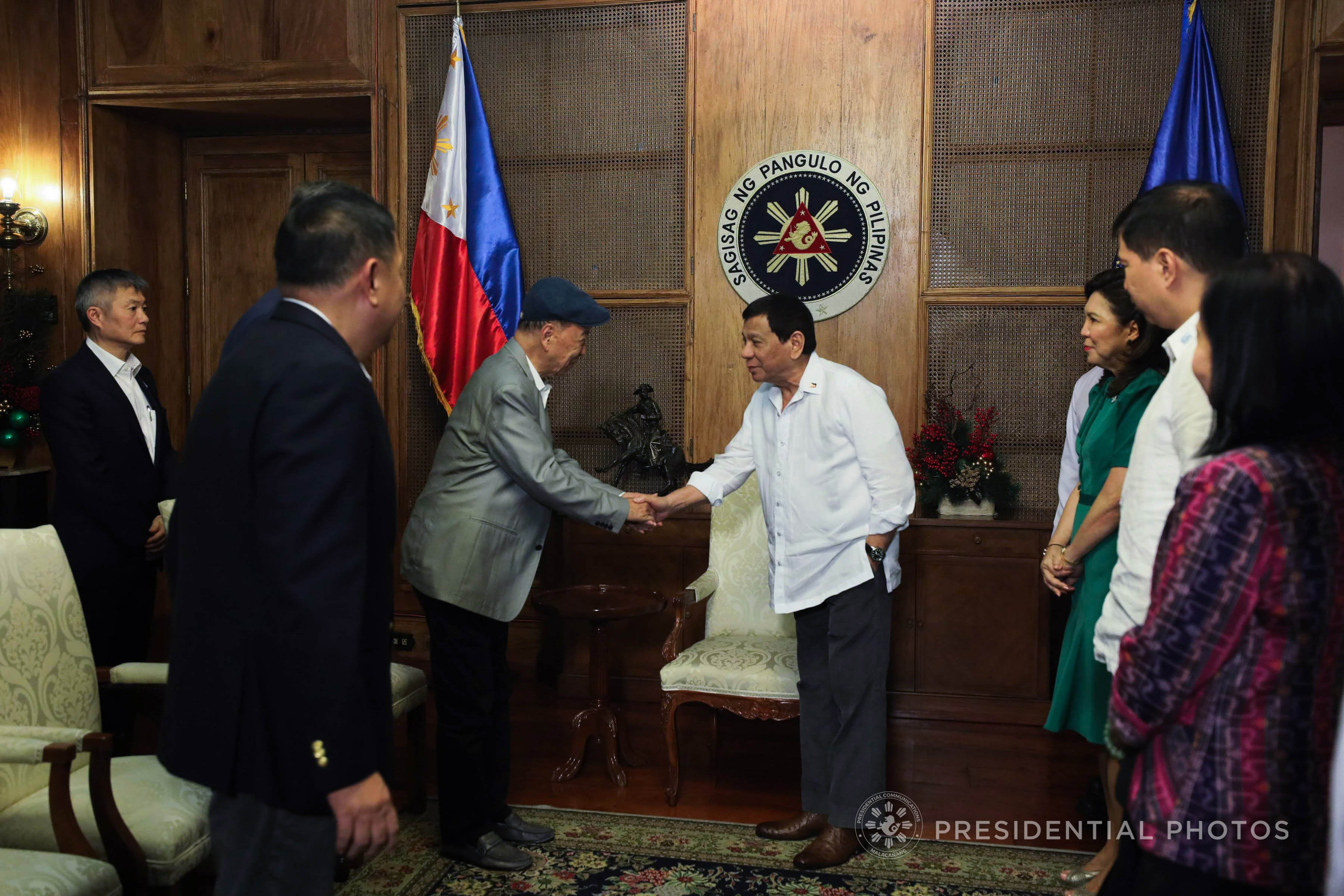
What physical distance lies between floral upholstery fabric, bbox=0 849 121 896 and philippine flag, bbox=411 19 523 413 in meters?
2.98

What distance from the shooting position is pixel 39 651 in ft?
7.97

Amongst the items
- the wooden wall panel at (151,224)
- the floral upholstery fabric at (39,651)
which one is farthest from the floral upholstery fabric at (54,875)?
the wooden wall panel at (151,224)

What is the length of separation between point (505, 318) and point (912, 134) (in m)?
2.00

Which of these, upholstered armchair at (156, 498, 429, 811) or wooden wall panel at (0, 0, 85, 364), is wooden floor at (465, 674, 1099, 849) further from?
wooden wall panel at (0, 0, 85, 364)

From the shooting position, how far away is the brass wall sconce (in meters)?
5.01

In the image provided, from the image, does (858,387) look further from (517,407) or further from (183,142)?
(183,142)

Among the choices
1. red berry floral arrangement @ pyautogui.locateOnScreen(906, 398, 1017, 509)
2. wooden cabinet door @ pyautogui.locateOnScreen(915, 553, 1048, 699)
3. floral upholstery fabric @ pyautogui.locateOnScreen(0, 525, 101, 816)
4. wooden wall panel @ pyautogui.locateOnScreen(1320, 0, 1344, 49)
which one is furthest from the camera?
red berry floral arrangement @ pyautogui.locateOnScreen(906, 398, 1017, 509)

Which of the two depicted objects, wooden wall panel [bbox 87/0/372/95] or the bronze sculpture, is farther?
wooden wall panel [bbox 87/0/372/95]

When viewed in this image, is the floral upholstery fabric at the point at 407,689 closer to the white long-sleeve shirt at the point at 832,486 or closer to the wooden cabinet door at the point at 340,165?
the white long-sleeve shirt at the point at 832,486

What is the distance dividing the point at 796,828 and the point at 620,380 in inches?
93.3

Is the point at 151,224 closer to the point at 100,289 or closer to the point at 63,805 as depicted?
the point at 100,289

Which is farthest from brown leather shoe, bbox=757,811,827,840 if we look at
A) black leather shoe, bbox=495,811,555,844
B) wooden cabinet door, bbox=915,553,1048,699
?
wooden cabinet door, bbox=915,553,1048,699

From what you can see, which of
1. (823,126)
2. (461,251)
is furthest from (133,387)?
(823,126)

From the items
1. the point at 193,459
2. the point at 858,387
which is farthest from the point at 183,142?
the point at 193,459
